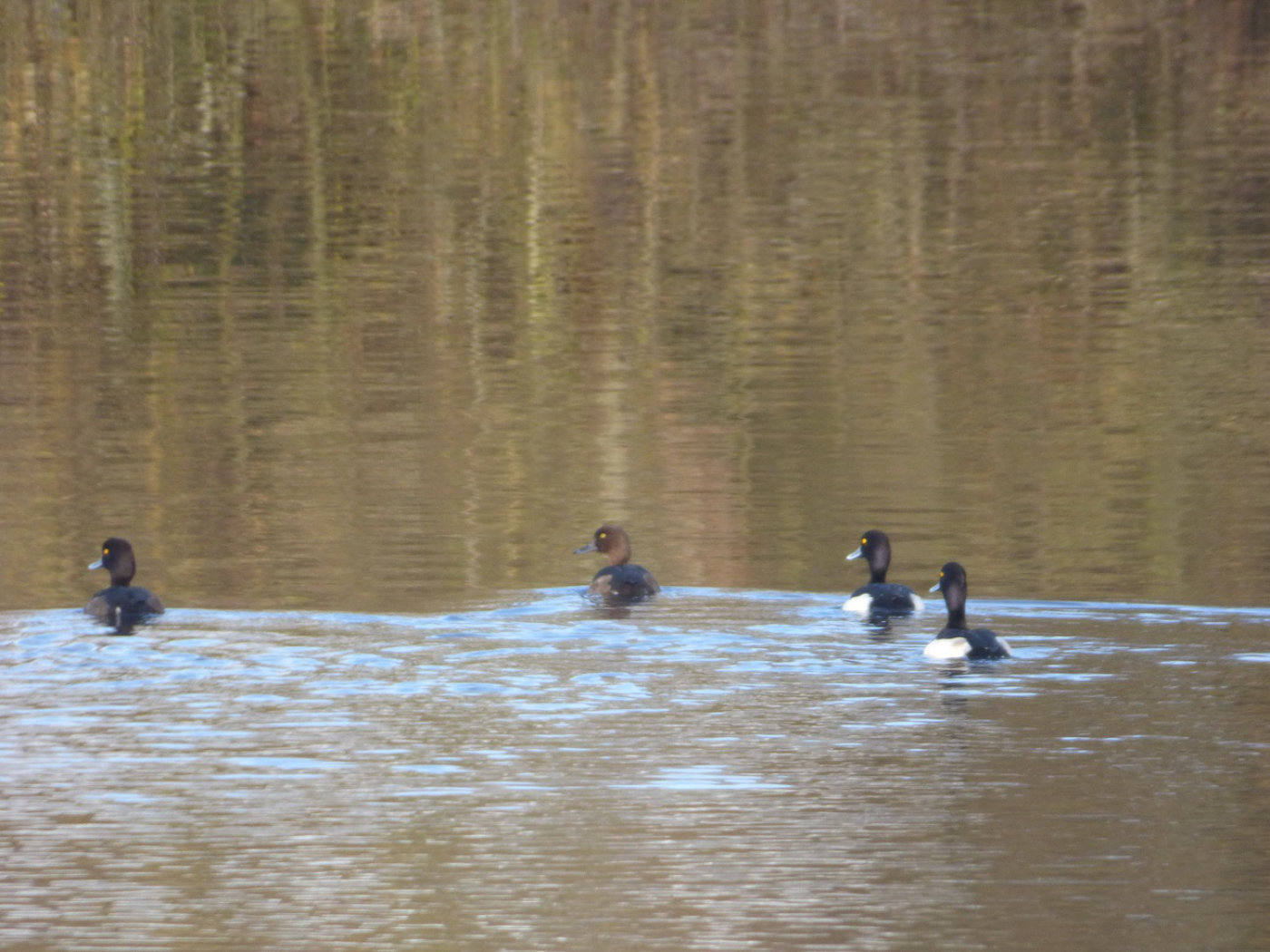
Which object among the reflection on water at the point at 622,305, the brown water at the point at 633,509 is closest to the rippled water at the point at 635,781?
the brown water at the point at 633,509

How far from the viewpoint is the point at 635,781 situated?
11781 mm

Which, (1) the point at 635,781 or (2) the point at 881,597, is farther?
(2) the point at 881,597

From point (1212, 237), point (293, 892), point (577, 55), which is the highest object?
point (577, 55)

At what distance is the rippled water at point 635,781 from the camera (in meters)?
10.0

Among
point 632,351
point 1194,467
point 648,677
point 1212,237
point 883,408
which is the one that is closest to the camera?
point 648,677

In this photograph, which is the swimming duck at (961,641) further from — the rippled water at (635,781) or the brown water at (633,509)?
the brown water at (633,509)

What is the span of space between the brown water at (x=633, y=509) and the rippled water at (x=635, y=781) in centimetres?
4

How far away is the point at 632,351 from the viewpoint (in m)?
25.7

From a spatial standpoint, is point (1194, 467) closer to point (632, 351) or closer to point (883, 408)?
point (883, 408)

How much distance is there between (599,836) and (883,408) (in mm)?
11816

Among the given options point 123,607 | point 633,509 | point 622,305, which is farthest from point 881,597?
point 622,305

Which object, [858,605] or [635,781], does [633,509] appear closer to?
[858,605]

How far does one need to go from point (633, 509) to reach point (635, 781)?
7.58 m

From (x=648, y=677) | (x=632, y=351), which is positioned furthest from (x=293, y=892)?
(x=632, y=351)
